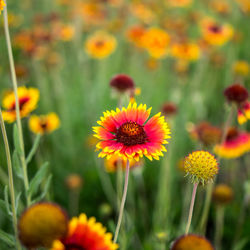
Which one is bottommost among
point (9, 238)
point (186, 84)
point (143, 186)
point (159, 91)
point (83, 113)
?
point (9, 238)

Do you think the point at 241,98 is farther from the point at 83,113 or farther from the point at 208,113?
the point at 208,113

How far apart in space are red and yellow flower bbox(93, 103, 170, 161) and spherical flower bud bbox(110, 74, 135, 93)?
0.39 metres

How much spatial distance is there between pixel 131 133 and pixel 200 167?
21 centimetres

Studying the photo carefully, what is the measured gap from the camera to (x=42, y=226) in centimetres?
54

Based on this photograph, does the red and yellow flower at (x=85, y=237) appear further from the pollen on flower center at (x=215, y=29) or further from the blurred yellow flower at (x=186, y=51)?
the pollen on flower center at (x=215, y=29)

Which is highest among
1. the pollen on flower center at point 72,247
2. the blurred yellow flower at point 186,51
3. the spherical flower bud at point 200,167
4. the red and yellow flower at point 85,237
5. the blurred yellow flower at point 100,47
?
the blurred yellow flower at point 186,51

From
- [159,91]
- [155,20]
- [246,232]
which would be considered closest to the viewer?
[246,232]

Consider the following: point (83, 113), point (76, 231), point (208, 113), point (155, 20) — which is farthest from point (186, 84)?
point (76, 231)

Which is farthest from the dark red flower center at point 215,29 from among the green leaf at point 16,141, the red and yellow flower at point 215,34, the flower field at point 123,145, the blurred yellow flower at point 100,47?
the green leaf at point 16,141

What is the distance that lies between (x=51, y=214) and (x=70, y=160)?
5.66ft

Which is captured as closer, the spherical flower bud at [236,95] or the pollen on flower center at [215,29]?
the spherical flower bud at [236,95]

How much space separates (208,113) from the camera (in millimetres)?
3119

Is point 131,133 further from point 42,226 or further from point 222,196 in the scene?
point 222,196

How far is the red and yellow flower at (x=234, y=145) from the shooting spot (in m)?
1.50
